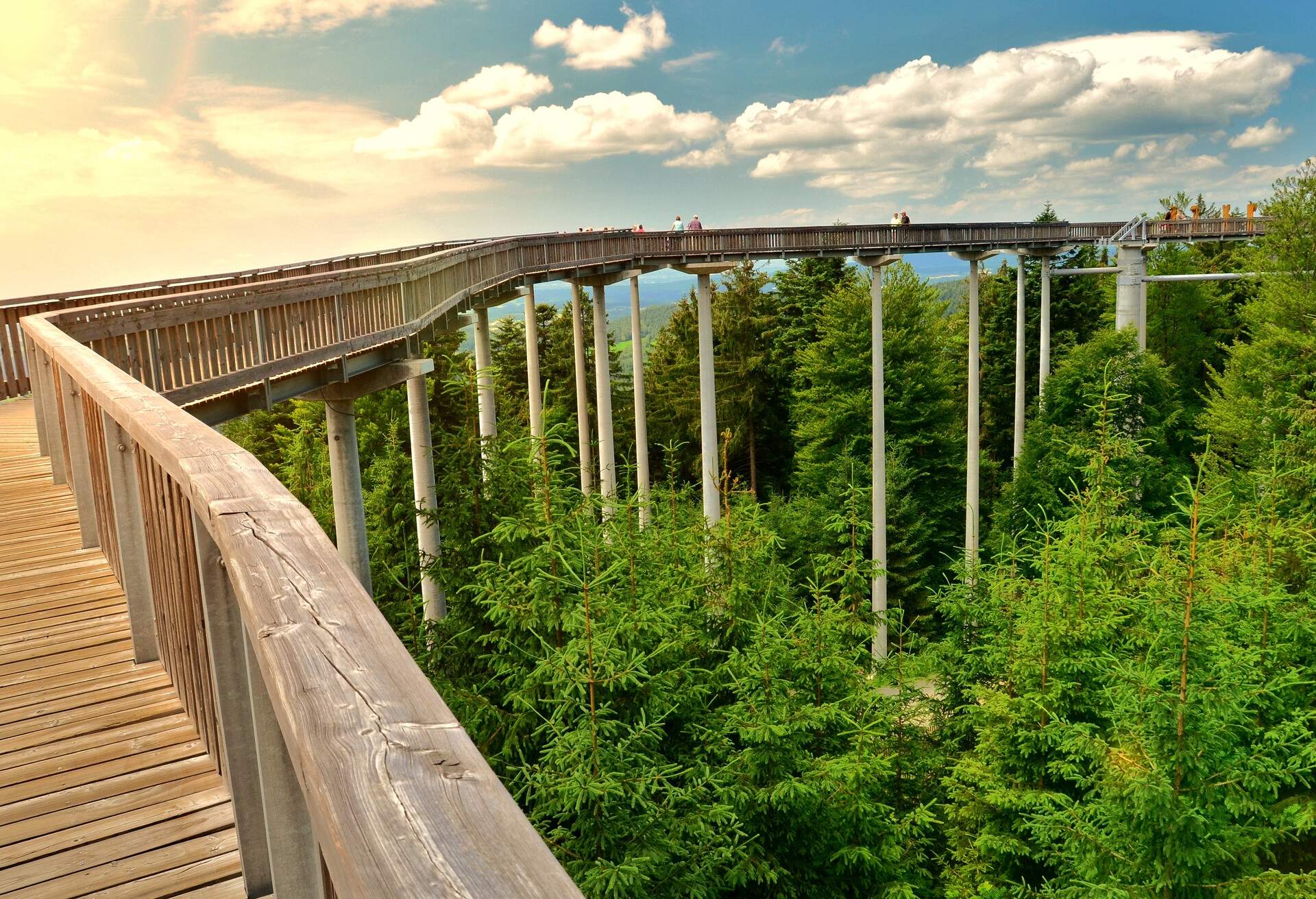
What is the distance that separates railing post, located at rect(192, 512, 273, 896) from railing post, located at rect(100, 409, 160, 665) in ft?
5.06

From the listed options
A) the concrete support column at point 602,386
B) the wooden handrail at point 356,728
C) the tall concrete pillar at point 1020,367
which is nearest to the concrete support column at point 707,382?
the concrete support column at point 602,386

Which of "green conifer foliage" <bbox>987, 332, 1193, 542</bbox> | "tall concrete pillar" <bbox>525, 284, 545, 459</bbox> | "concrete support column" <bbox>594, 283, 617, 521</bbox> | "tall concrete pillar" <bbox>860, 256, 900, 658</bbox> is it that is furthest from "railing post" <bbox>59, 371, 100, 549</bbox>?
"green conifer foliage" <bbox>987, 332, 1193, 542</bbox>

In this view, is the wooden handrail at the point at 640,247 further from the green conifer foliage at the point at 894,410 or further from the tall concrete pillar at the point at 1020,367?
the green conifer foliage at the point at 894,410

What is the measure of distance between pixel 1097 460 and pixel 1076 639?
5.25m

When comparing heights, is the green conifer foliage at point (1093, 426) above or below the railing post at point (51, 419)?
below

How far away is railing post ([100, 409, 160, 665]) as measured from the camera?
3.96m

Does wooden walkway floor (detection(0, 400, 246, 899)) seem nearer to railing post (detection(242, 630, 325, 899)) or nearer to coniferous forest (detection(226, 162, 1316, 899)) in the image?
railing post (detection(242, 630, 325, 899))

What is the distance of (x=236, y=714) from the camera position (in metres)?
2.65

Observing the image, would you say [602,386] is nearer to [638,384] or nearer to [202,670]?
[638,384]

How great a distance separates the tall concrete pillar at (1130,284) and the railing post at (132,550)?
123ft

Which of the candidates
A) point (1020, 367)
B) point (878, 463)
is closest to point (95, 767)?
point (878, 463)

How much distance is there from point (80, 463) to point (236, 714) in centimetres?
438

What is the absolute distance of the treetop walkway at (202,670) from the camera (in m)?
1.14

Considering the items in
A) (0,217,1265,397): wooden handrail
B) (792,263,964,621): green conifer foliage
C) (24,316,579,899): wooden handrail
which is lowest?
(792,263,964,621): green conifer foliage
